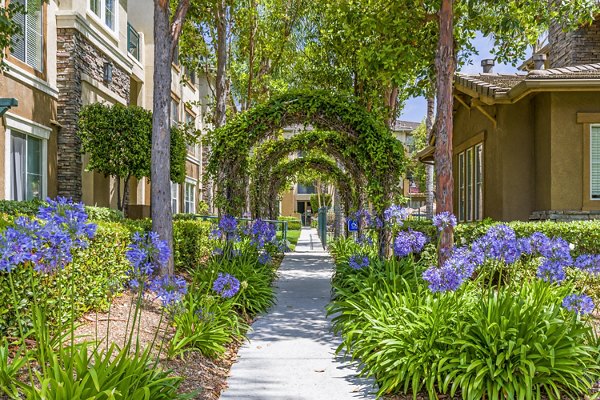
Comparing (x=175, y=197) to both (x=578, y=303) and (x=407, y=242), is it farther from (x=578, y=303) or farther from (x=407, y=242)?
(x=578, y=303)

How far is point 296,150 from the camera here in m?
16.5

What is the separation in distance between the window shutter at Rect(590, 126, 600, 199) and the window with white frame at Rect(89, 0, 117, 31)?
12.6 m

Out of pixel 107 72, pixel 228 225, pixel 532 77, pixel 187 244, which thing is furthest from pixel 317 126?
pixel 107 72

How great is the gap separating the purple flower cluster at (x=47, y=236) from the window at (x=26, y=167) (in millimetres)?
8823

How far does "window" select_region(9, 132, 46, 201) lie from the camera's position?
11.7 metres

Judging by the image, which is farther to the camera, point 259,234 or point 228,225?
point 259,234

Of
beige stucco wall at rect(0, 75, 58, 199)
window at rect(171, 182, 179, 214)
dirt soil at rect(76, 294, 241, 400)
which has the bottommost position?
dirt soil at rect(76, 294, 241, 400)

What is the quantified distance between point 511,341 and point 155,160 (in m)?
5.81

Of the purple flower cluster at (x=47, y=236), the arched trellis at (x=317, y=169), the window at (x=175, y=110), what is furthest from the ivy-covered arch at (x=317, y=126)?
the window at (x=175, y=110)

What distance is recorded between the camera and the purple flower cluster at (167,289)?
477 cm

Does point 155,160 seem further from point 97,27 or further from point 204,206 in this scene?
point 204,206

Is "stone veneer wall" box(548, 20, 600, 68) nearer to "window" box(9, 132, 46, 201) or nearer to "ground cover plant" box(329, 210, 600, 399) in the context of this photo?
"ground cover plant" box(329, 210, 600, 399)

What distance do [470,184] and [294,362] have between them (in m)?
10.8

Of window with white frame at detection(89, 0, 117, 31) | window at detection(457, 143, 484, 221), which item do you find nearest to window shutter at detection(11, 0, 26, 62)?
window with white frame at detection(89, 0, 117, 31)
